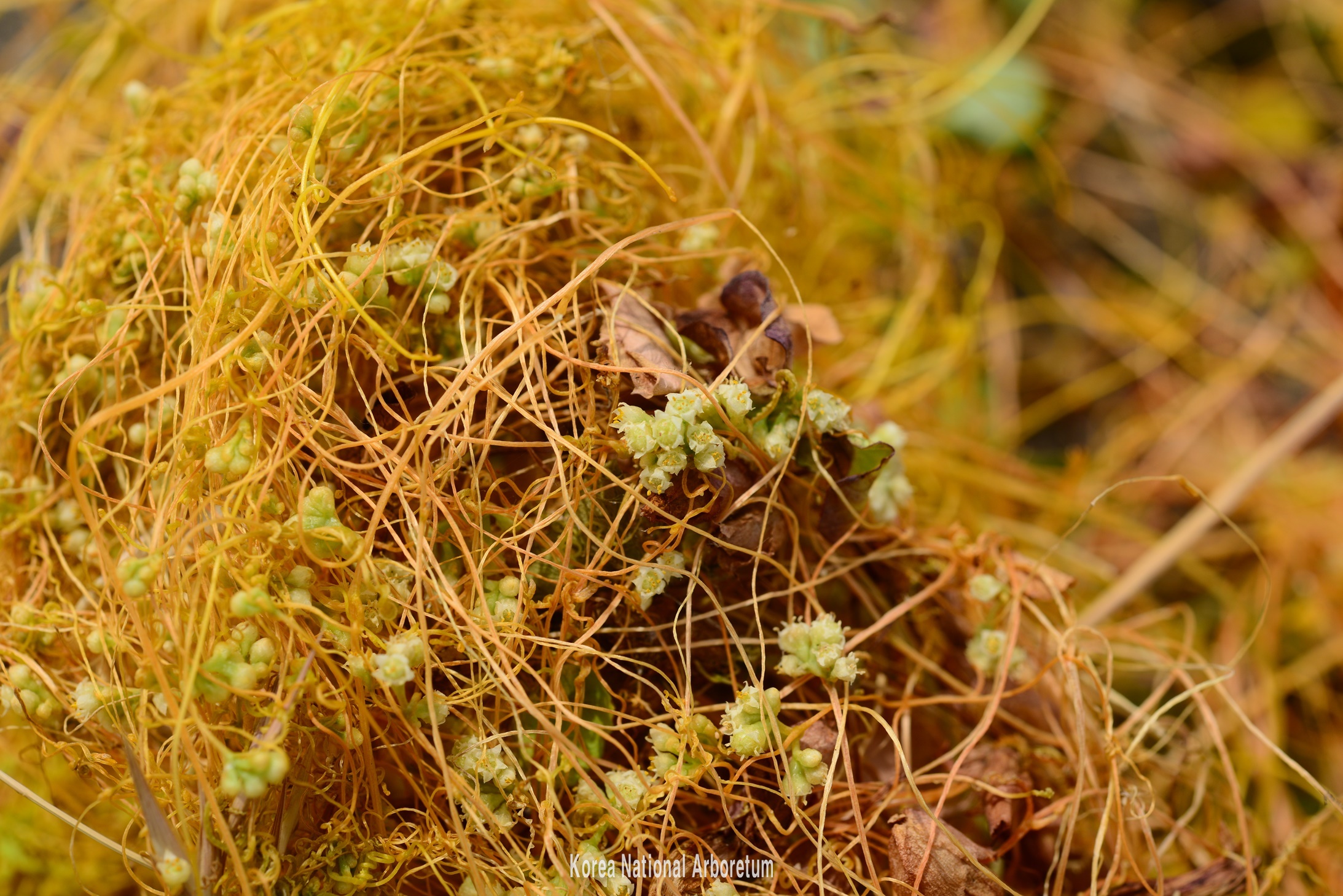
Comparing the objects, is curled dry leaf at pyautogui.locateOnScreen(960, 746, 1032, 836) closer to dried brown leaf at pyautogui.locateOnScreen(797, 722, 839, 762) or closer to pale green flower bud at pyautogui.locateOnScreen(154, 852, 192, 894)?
dried brown leaf at pyautogui.locateOnScreen(797, 722, 839, 762)

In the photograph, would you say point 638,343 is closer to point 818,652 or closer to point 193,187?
point 818,652

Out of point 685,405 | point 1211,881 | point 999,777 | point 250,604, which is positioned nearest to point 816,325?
point 685,405

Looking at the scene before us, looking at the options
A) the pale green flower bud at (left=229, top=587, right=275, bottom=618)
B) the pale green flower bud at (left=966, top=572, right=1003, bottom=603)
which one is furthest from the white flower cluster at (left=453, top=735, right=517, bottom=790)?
the pale green flower bud at (left=966, top=572, right=1003, bottom=603)

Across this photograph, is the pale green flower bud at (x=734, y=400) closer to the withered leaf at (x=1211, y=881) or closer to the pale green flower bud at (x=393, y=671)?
the pale green flower bud at (x=393, y=671)

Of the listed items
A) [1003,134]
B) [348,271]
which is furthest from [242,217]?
[1003,134]

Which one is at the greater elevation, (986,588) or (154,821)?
(154,821)
